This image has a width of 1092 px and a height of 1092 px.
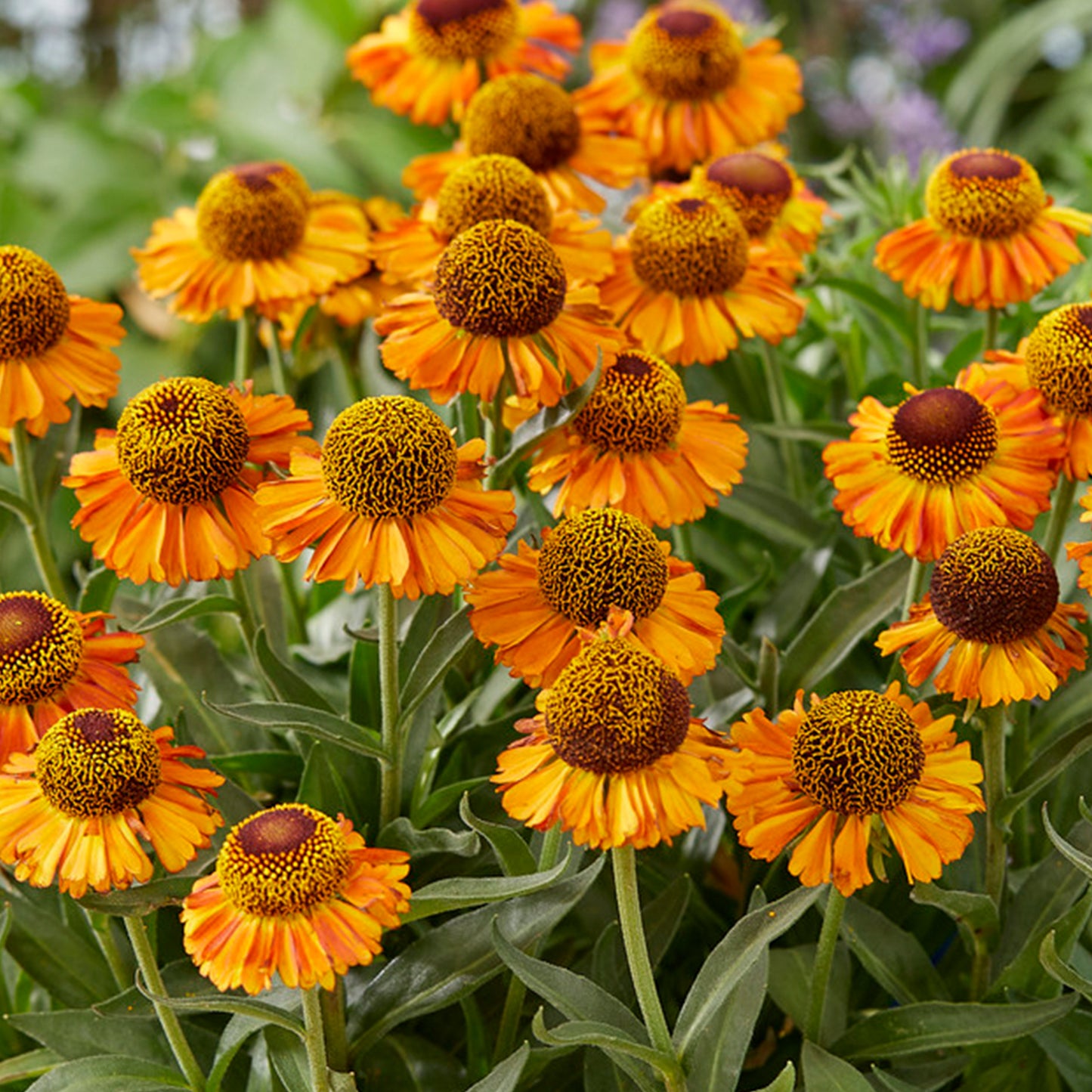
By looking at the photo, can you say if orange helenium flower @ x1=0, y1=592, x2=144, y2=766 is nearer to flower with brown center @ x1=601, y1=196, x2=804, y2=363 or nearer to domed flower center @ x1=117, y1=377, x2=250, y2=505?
domed flower center @ x1=117, y1=377, x2=250, y2=505

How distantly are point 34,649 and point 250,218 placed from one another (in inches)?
15.1

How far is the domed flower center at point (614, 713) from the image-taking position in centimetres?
68

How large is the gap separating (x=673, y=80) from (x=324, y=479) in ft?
1.99

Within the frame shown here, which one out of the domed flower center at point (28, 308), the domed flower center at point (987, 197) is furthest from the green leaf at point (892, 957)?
the domed flower center at point (28, 308)

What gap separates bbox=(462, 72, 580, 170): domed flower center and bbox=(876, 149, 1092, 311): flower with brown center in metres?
0.26

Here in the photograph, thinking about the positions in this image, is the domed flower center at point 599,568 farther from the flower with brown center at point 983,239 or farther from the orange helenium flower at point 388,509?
the flower with brown center at point 983,239

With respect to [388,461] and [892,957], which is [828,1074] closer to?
[892,957]

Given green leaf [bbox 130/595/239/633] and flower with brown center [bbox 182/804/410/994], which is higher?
green leaf [bbox 130/595/239/633]

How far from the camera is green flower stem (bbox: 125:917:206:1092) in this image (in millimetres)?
774

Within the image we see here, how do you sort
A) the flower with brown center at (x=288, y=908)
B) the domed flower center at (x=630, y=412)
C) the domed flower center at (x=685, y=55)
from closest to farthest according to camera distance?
1. the flower with brown center at (x=288, y=908)
2. the domed flower center at (x=630, y=412)
3. the domed flower center at (x=685, y=55)

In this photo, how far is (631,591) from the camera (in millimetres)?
770

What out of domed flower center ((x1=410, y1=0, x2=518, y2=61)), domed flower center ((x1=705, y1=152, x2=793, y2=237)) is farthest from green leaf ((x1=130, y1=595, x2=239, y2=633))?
domed flower center ((x1=410, y1=0, x2=518, y2=61))

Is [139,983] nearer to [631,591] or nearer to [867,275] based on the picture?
[631,591]

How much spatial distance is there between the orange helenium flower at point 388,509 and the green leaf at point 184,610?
0.42 ft
